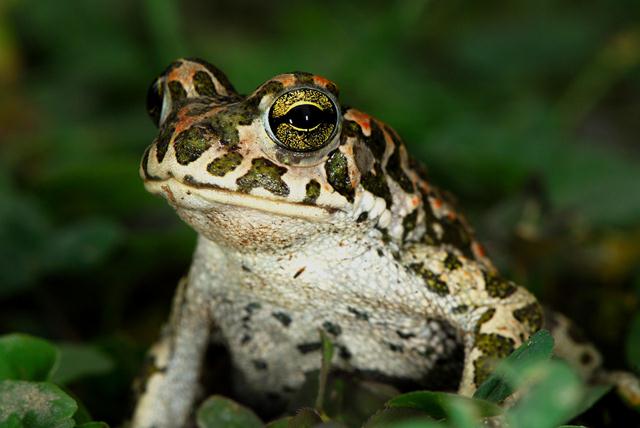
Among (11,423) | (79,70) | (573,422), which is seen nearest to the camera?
(11,423)

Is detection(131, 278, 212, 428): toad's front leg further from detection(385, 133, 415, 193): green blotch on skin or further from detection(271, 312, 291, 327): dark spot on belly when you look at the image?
detection(385, 133, 415, 193): green blotch on skin

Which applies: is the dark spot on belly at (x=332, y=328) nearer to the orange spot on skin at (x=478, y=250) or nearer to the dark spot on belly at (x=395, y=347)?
the dark spot on belly at (x=395, y=347)

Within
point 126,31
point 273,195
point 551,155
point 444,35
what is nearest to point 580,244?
point 551,155

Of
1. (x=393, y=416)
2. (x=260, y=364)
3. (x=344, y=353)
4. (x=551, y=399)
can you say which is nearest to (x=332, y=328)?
(x=344, y=353)

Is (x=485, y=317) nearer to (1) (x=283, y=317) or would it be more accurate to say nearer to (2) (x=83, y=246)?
(1) (x=283, y=317)

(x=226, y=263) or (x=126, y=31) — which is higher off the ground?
(x=126, y=31)

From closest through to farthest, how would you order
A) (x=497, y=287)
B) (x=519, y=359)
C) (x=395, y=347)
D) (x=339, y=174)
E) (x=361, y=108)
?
(x=519, y=359)
(x=339, y=174)
(x=497, y=287)
(x=395, y=347)
(x=361, y=108)

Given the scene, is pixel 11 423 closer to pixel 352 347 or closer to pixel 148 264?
pixel 352 347
